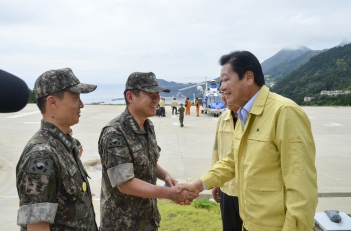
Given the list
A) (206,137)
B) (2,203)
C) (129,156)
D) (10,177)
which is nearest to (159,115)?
(206,137)

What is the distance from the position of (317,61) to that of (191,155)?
305ft

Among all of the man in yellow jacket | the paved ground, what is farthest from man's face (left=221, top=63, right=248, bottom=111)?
the paved ground

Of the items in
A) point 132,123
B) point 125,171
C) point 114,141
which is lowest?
point 125,171

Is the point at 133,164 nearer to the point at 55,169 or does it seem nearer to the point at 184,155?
the point at 55,169

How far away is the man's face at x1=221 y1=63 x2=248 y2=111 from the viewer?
7.42 ft

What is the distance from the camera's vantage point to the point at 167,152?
31.3 feet

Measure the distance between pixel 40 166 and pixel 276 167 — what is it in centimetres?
148

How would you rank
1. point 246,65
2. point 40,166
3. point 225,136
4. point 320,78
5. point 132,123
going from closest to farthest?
1. point 40,166
2. point 246,65
3. point 132,123
4. point 225,136
5. point 320,78

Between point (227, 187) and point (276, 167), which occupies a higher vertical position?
point (276, 167)

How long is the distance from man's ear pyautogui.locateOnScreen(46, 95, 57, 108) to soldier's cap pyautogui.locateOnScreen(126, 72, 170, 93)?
793mm

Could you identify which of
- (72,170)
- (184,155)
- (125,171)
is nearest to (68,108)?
(72,170)

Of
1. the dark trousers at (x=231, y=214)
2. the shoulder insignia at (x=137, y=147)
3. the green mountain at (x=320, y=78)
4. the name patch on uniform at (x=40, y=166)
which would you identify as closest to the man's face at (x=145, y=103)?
the shoulder insignia at (x=137, y=147)

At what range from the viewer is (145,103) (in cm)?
265

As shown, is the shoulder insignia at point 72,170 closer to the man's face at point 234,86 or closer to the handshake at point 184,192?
the handshake at point 184,192
